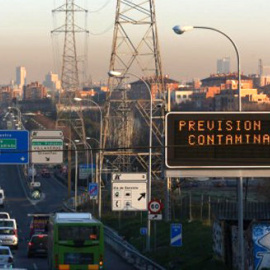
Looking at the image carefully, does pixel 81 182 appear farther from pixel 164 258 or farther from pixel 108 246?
pixel 164 258

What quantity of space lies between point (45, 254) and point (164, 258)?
1139 centimetres

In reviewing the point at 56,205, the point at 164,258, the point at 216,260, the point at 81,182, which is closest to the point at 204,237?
the point at 164,258

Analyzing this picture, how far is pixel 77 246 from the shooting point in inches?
1299

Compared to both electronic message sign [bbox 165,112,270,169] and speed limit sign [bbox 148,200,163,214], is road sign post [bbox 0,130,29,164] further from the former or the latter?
electronic message sign [bbox 165,112,270,169]

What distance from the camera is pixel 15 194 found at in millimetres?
109625

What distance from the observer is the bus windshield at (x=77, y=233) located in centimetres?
3319

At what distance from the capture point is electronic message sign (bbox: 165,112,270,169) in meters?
26.9

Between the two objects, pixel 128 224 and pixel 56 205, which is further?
pixel 56 205

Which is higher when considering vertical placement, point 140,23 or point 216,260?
point 140,23

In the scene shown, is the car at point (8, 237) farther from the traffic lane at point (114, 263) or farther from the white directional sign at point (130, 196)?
the white directional sign at point (130, 196)

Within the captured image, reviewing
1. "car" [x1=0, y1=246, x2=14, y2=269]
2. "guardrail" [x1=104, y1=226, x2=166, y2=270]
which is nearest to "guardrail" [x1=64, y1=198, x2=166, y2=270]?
"guardrail" [x1=104, y1=226, x2=166, y2=270]

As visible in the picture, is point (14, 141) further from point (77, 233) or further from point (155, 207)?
point (77, 233)

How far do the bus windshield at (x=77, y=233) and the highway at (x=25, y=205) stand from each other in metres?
4.73

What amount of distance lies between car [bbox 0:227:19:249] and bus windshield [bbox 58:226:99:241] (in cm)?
1481
